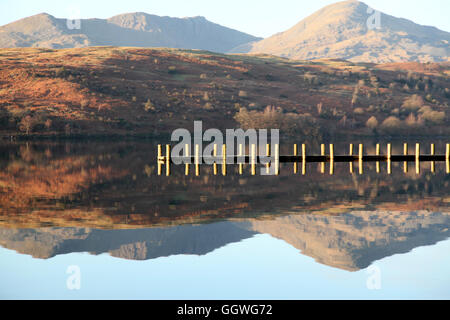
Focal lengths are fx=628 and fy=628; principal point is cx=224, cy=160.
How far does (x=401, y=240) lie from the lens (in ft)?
60.8

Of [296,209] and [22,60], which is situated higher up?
[22,60]

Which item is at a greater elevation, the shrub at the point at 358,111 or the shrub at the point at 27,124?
the shrub at the point at 358,111

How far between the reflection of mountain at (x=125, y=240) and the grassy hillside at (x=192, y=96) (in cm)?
4712

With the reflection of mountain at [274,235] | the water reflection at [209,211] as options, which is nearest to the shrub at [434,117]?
the water reflection at [209,211]

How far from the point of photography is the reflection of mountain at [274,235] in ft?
54.0

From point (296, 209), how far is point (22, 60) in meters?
74.1

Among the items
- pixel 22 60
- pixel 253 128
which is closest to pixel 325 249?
pixel 253 128

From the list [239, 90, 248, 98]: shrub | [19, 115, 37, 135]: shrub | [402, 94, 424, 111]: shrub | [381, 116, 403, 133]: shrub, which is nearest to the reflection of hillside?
[19, 115, 37, 135]: shrub

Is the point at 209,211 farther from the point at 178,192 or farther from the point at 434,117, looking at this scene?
the point at 434,117

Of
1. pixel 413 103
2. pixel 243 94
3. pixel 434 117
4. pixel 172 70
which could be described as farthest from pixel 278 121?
pixel 172 70

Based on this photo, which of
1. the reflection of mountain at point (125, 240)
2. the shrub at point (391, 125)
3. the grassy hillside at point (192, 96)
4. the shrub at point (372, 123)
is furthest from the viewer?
the shrub at point (372, 123)

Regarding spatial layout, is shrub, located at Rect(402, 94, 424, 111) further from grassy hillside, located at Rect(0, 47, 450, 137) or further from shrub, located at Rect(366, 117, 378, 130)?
shrub, located at Rect(366, 117, 378, 130)

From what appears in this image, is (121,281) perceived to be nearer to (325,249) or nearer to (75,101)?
(325,249)

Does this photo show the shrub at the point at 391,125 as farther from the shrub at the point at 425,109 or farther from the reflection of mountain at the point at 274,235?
the reflection of mountain at the point at 274,235
